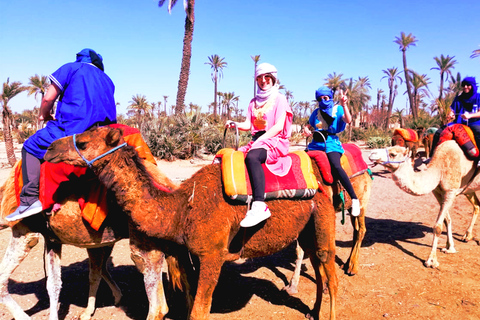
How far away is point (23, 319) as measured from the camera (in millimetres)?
3562

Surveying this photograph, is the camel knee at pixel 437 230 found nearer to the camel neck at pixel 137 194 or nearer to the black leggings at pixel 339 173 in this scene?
the black leggings at pixel 339 173

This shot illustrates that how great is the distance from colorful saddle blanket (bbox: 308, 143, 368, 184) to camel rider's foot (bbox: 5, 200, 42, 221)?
311cm

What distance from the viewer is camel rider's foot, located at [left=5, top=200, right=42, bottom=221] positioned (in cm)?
309

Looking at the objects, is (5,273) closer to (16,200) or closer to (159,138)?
(16,200)

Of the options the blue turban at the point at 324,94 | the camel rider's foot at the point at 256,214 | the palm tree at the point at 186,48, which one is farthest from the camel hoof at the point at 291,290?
the palm tree at the point at 186,48

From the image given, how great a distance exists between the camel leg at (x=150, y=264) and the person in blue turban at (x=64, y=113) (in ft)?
3.46

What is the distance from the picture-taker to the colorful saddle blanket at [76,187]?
320cm

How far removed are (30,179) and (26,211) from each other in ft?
1.09

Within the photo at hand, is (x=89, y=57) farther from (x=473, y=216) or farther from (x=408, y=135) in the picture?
(x=473, y=216)

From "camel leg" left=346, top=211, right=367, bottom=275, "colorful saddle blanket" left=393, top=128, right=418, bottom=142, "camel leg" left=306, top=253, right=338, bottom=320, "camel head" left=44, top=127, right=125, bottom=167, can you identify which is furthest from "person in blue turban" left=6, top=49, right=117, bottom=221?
"colorful saddle blanket" left=393, top=128, right=418, bottom=142

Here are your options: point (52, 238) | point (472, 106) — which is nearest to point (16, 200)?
point (52, 238)

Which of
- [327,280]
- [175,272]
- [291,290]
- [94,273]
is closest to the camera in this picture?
[175,272]

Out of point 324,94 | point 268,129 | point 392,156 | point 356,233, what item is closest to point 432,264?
point 356,233

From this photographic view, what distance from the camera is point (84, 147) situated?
8.89ft
